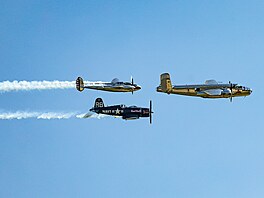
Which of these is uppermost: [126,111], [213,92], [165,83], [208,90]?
[165,83]

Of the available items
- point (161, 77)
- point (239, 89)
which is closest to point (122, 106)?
point (161, 77)

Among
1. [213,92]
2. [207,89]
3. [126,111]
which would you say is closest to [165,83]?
[207,89]

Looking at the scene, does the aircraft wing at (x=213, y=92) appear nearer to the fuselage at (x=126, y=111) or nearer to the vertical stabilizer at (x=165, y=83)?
the vertical stabilizer at (x=165, y=83)

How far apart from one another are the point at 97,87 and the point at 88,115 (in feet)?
20.9

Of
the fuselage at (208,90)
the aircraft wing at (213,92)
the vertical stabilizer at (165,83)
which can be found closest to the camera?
the vertical stabilizer at (165,83)

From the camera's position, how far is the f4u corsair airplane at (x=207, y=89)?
157 m

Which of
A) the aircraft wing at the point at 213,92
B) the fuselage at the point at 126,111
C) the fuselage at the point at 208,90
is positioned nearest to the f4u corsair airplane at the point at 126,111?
the fuselage at the point at 126,111

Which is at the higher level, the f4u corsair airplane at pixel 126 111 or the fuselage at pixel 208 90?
the fuselage at pixel 208 90

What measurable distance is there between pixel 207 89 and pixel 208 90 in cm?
46

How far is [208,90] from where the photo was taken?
161 metres

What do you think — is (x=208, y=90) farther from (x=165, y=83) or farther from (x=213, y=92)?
(x=165, y=83)

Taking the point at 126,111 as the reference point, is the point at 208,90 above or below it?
above

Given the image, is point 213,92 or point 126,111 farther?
point 126,111

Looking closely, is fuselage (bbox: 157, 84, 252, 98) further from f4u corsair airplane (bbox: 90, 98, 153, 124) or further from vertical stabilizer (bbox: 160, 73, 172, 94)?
f4u corsair airplane (bbox: 90, 98, 153, 124)
